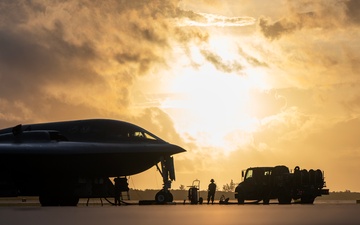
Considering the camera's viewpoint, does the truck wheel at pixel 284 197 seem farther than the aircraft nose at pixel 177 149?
Yes

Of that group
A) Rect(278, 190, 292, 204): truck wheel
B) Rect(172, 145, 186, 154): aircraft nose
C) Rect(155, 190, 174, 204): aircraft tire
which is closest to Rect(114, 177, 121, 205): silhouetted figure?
Rect(155, 190, 174, 204): aircraft tire

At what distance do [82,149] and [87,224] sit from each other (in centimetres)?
2580

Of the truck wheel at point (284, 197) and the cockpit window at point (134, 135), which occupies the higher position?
the cockpit window at point (134, 135)

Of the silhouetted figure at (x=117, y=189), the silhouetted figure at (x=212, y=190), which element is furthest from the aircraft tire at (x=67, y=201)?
the silhouetted figure at (x=212, y=190)

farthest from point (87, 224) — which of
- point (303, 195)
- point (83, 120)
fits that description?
point (303, 195)

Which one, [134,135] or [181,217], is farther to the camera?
[134,135]

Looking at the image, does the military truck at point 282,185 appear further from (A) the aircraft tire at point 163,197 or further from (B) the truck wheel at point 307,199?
(A) the aircraft tire at point 163,197

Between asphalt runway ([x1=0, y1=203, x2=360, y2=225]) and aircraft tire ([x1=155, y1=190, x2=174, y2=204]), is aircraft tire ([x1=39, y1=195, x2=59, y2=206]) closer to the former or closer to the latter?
aircraft tire ([x1=155, y1=190, x2=174, y2=204])

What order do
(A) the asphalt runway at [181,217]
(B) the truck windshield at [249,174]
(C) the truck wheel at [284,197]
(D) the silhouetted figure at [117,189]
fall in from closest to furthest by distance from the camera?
(A) the asphalt runway at [181,217], (D) the silhouetted figure at [117,189], (C) the truck wheel at [284,197], (B) the truck windshield at [249,174]

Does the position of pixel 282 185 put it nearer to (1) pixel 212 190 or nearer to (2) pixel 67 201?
(1) pixel 212 190

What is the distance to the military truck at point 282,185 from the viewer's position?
47719mm

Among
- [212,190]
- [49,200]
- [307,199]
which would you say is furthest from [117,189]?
[307,199]

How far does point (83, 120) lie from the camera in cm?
4612

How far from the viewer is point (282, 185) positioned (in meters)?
48.0
